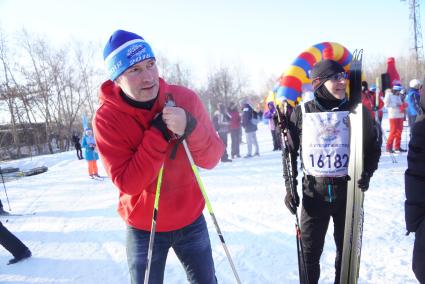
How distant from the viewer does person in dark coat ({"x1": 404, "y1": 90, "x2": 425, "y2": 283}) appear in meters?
1.28

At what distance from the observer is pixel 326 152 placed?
7.88 feet

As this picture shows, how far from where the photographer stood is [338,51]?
1199 cm

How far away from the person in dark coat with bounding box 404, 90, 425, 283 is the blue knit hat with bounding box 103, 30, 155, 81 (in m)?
1.45

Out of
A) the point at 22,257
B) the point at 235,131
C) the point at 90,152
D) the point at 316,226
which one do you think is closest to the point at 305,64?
the point at 235,131

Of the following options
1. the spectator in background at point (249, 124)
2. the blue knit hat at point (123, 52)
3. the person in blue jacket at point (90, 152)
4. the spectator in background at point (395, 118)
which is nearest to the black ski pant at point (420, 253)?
the blue knit hat at point (123, 52)

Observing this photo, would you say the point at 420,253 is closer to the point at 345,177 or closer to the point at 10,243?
the point at 345,177

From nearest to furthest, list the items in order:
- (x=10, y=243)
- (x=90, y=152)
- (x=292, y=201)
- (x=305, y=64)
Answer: (x=292, y=201)
(x=10, y=243)
(x=90, y=152)
(x=305, y=64)

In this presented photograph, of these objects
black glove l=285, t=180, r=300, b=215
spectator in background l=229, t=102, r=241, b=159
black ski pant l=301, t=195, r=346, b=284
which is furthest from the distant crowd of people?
black ski pant l=301, t=195, r=346, b=284

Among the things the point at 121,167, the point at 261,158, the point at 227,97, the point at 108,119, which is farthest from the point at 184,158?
the point at 227,97

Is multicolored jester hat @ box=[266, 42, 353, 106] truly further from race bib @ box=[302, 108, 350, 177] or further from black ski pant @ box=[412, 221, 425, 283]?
black ski pant @ box=[412, 221, 425, 283]

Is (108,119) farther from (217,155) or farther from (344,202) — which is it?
(344,202)

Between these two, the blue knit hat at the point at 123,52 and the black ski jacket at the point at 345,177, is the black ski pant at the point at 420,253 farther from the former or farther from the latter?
the blue knit hat at the point at 123,52

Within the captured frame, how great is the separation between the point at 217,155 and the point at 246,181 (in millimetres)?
5315

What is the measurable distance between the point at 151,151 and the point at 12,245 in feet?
11.9
